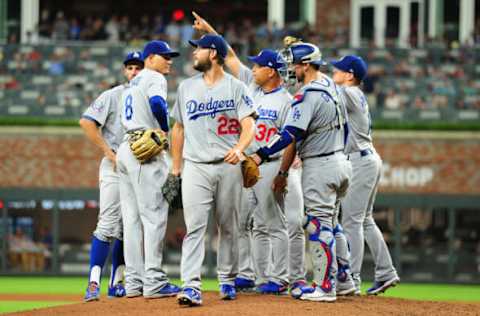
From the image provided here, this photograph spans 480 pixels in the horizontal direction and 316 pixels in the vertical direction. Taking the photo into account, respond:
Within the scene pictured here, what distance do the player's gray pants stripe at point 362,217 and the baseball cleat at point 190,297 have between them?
1.94 meters

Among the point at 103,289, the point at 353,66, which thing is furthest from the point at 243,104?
the point at 103,289

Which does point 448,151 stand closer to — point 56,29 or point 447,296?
point 447,296

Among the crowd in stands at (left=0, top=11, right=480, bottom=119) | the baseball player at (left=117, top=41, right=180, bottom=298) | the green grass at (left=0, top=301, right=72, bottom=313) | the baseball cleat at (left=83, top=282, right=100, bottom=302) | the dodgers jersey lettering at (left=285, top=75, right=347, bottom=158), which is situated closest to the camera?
the dodgers jersey lettering at (left=285, top=75, right=347, bottom=158)

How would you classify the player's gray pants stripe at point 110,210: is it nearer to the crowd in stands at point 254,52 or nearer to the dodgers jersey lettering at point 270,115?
the dodgers jersey lettering at point 270,115

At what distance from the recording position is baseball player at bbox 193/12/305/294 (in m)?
9.79

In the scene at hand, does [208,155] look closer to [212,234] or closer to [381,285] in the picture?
[381,285]

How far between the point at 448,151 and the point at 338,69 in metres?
12.9

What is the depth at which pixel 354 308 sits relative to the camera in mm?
8859

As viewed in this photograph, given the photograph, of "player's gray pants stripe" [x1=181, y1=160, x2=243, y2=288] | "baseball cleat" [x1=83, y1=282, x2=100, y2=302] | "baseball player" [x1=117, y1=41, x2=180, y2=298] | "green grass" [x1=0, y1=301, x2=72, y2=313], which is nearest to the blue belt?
"player's gray pants stripe" [x1=181, y1=160, x2=243, y2=288]

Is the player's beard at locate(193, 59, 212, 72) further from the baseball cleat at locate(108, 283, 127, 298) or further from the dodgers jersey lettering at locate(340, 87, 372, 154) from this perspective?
the baseball cleat at locate(108, 283, 127, 298)

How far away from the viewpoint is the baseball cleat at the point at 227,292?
9.18 metres

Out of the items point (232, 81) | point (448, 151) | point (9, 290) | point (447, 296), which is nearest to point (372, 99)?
point (448, 151)

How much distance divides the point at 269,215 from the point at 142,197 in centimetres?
113

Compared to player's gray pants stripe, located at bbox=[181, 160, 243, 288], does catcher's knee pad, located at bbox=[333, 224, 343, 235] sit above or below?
below
